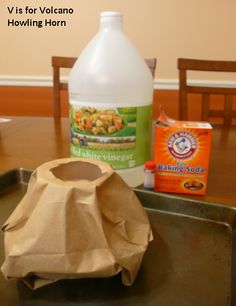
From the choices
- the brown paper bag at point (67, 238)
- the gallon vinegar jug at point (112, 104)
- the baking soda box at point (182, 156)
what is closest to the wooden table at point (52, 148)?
the baking soda box at point (182, 156)

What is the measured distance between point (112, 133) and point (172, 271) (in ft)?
0.76

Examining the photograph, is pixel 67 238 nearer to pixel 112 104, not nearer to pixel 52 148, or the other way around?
pixel 112 104

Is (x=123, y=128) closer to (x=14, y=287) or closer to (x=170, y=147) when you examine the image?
(x=170, y=147)

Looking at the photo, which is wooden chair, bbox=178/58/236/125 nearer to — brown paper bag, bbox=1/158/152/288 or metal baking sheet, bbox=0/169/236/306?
metal baking sheet, bbox=0/169/236/306

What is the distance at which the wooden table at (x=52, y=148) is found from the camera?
620mm

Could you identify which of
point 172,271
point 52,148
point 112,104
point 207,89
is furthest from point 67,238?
point 207,89

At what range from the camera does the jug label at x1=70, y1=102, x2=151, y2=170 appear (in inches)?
20.2

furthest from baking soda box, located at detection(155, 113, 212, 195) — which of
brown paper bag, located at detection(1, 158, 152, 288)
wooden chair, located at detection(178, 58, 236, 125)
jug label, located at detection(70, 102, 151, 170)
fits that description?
wooden chair, located at detection(178, 58, 236, 125)

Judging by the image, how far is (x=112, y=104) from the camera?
1.68ft

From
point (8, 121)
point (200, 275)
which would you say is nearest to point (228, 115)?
point (8, 121)

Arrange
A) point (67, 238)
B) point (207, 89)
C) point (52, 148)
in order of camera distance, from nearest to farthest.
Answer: point (67, 238)
point (52, 148)
point (207, 89)

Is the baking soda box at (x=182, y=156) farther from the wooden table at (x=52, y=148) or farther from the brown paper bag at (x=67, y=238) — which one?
the brown paper bag at (x=67, y=238)

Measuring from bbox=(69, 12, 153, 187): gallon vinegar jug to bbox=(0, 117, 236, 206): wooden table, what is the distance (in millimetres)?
149

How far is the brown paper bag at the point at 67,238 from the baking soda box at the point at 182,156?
201 mm
